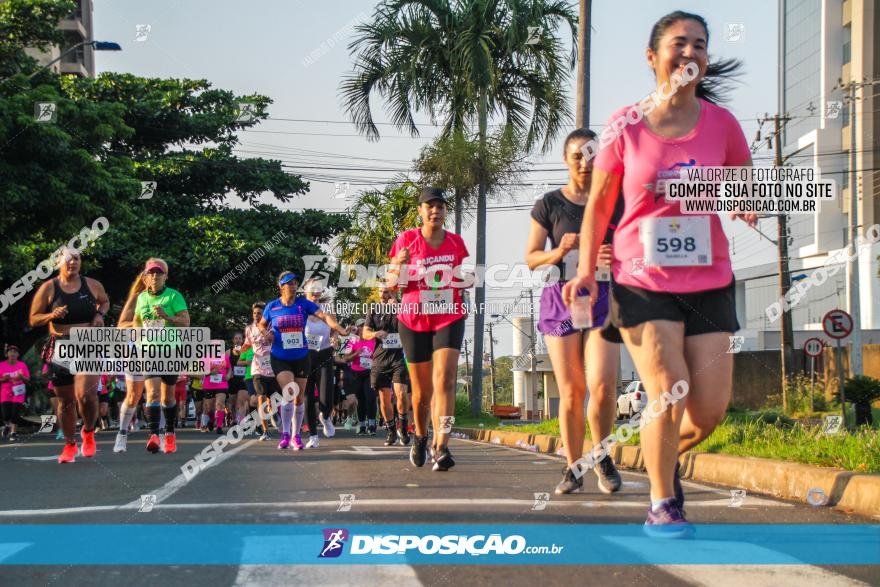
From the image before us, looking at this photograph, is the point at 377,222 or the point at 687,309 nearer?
the point at 687,309

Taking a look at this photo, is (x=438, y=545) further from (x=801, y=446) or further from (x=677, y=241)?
(x=801, y=446)

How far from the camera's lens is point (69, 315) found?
11.0m

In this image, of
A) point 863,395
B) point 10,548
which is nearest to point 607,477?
point 10,548

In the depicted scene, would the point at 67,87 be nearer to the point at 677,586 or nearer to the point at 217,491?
the point at 217,491

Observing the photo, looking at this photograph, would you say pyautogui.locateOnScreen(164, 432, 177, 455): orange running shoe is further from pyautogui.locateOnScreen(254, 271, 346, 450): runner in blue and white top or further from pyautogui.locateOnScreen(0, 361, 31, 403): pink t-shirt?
pyautogui.locateOnScreen(0, 361, 31, 403): pink t-shirt

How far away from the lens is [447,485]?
24.4 feet

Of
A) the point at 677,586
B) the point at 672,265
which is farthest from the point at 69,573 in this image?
the point at 672,265

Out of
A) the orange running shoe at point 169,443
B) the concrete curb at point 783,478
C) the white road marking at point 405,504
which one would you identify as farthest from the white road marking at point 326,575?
the orange running shoe at point 169,443

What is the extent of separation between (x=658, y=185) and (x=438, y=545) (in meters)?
1.80

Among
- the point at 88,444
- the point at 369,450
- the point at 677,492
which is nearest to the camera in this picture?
the point at 677,492

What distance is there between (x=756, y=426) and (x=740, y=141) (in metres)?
5.92

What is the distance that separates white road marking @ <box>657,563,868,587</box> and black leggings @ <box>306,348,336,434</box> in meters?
9.53

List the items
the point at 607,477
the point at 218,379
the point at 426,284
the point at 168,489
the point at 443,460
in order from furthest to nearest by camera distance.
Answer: the point at 218,379 → the point at 426,284 → the point at 443,460 → the point at 168,489 → the point at 607,477

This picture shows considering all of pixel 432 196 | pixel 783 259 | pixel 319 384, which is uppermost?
pixel 783 259
